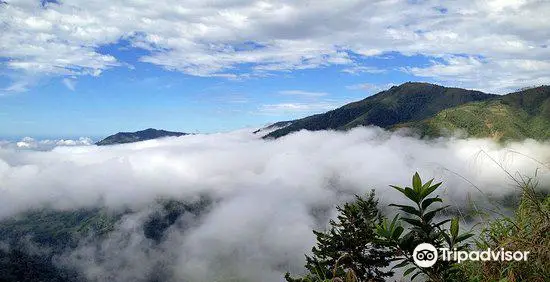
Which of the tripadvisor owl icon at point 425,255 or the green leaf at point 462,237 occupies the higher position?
the green leaf at point 462,237

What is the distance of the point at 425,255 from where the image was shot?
15.8ft

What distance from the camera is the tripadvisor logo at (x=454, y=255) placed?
15.1 ft

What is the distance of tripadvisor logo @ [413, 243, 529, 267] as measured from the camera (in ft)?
15.1

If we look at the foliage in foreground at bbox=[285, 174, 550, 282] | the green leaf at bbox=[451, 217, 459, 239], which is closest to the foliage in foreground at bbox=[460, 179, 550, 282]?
the foliage in foreground at bbox=[285, 174, 550, 282]

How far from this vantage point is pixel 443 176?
5660 millimetres

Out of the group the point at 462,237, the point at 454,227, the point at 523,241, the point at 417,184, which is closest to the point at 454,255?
the point at 462,237

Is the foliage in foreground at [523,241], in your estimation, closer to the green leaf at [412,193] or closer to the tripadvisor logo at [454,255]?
the tripadvisor logo at [454,255]

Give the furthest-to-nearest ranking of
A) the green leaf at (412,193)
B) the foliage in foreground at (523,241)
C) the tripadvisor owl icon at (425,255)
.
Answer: the tripadvisor owl icon at (425,255)
the green leaf at (412,193)
the foliage in foreground at (523,241)

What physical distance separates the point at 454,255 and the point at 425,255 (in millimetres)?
366

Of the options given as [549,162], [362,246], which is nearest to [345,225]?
[362,246]

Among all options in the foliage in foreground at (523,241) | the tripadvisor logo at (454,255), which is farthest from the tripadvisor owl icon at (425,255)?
the foliage in foreground at (523,241)

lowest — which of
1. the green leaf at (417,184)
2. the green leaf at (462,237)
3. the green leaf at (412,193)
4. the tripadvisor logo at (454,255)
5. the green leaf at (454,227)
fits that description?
the tripadvisor logo at (454,255)

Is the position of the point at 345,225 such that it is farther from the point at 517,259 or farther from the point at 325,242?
the point at 517,259

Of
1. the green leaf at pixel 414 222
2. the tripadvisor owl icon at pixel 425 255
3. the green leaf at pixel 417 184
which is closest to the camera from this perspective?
the green leaf at pixel 417 184
